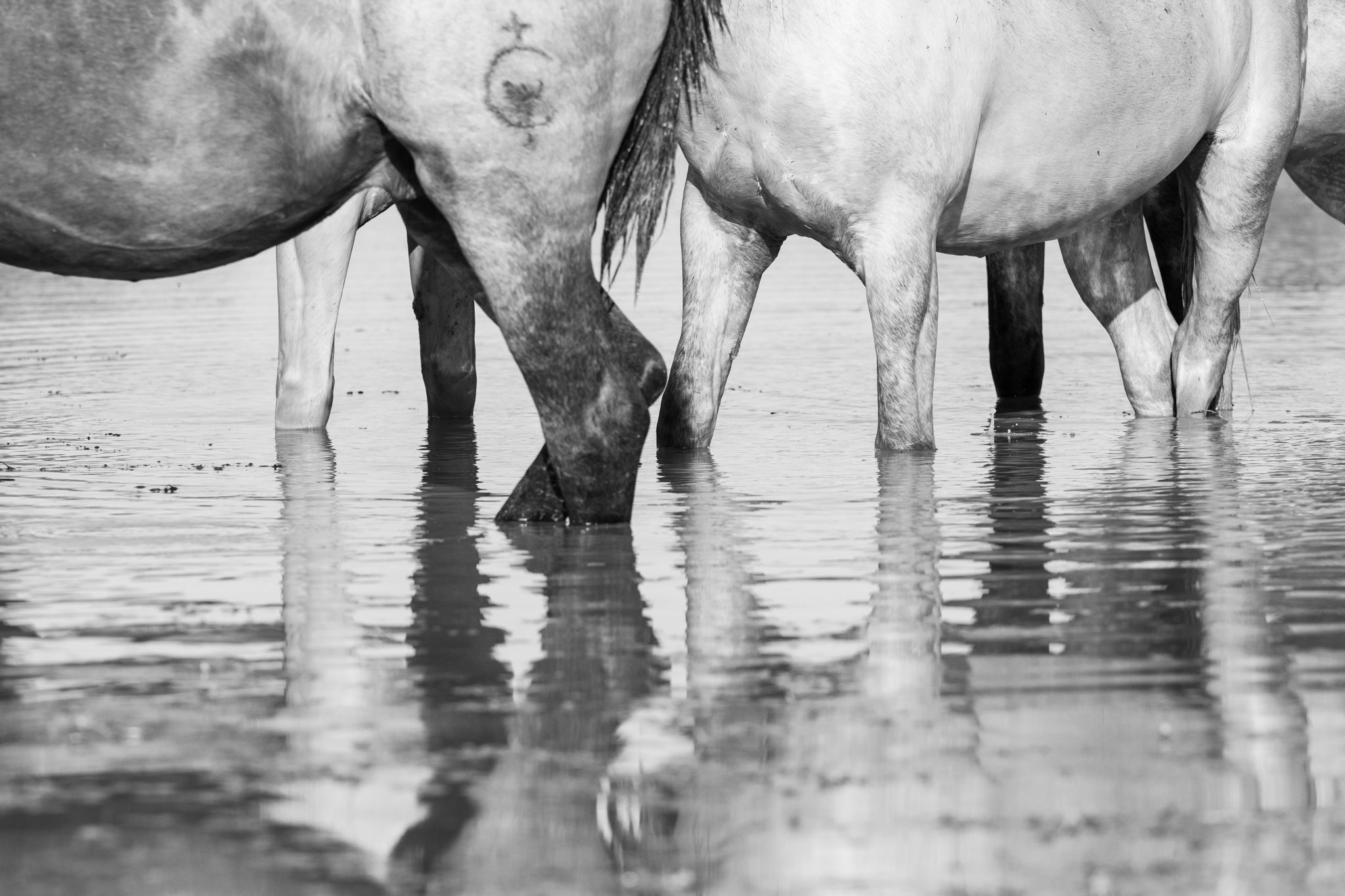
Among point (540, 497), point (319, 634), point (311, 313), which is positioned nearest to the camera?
point (319, 634)

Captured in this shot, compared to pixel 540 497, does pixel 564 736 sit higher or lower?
lower

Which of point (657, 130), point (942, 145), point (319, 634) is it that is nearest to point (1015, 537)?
point (657, 130)

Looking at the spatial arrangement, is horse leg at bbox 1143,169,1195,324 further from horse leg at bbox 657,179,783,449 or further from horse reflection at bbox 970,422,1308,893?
horse reflection at bbox 970,422,1308,893

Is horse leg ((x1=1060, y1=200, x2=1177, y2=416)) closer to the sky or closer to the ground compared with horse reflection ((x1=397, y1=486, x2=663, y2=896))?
closer to the sky

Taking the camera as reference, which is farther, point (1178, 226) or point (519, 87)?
point (1178, 226)

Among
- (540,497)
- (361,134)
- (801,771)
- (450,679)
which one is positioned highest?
(361,134)

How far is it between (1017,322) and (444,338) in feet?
8.63

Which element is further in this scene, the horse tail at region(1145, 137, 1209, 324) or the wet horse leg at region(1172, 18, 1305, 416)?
the horse tail at region(1145, 137, 1209, 324)

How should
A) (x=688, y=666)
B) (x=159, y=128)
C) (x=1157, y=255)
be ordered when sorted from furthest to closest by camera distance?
(x=1157, y=255)
(x=159, y=128)
(x=688, y=666)

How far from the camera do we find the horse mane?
20.3ft

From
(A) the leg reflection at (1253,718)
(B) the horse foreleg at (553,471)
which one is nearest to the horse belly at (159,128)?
(B) the horse foreleg at (553,471)

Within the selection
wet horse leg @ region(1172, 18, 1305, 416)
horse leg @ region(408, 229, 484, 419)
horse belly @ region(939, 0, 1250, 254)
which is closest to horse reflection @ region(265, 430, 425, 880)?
horse belly @ region(939, 0, 1250, 254)

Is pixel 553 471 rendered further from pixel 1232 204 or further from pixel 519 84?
pixel 1232 204

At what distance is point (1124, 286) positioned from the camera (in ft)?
33.2
